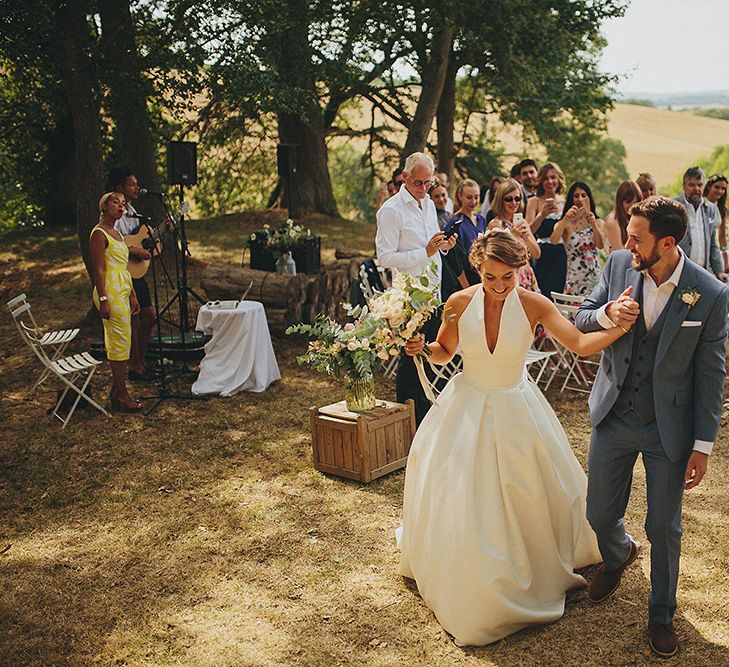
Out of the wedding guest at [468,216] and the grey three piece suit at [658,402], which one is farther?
the wedding guest at [468,216]

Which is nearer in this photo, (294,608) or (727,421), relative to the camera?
(294,608)

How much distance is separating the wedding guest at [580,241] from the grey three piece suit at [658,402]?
14.6ft

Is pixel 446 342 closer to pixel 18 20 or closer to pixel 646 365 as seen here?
pixel 646 365

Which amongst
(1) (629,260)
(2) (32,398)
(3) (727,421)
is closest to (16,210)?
(2) (32,398)

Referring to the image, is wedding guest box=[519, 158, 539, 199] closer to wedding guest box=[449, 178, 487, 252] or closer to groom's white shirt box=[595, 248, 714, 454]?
wedding guest box=[449, 178, 487, 252]

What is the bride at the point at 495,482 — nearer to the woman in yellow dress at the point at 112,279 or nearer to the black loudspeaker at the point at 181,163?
the woman in yellow dress at the point at 112,279

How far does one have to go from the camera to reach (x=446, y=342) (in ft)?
13.7

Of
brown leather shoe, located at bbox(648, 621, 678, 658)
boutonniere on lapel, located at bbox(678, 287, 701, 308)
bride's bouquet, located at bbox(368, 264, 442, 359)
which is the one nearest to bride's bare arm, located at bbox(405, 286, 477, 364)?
bride's bouquet, located at bbox(368, 264, 442, 359)

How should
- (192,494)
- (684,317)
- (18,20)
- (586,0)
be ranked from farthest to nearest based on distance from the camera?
(586,0)
(18,20)
(192,494)
(684,317)

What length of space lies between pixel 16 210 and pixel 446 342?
53.8 ft

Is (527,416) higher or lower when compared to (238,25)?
lower

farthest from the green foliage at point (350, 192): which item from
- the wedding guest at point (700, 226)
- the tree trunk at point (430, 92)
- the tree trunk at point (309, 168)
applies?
the wedding guest at point (700, 226)

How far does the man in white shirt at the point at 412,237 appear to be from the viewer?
623 cm

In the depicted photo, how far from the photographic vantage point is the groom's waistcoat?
3395 millimetres
